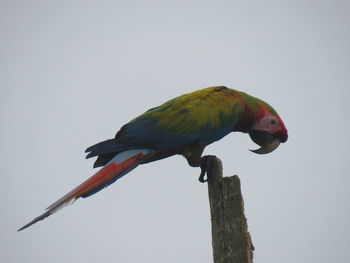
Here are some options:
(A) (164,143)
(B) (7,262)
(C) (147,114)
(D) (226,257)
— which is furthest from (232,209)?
(B) (7,262)

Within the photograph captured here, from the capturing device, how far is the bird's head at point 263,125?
514 cm

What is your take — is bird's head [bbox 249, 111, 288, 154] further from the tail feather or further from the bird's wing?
the tail feather

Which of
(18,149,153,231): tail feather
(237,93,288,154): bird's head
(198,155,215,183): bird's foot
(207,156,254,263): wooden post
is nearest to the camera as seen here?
(207,156,254,263): wooden post

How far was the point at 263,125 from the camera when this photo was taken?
5.16m

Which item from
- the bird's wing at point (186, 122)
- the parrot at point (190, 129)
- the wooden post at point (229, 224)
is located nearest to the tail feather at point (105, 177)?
the parrot at point (190, 129)

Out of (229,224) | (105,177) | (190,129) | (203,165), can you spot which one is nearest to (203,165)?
(203,165)

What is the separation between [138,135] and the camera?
4477 mm

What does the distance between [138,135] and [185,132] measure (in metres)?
0.48

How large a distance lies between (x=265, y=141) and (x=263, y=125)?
0.19 m

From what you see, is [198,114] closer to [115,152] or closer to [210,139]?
[210,139]

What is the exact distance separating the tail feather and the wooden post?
37.9 inches

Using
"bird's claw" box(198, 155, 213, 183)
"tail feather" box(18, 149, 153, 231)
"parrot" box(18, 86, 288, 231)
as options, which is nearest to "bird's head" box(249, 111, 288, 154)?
"parrot" box(18, 86, 288, 231)

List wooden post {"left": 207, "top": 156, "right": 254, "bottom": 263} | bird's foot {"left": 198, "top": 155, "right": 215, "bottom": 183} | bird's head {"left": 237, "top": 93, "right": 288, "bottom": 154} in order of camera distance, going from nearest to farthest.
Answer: wooden post {"left": 207, "top": 156, "right": 254, "bottom": 263}
bird's foot {"left": 198, "top": 155, "right": 215, "bottom": 183}
bird's head {"left": 237, "top": 93, "right": 288, "bottom": 154}

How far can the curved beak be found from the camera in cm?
515
